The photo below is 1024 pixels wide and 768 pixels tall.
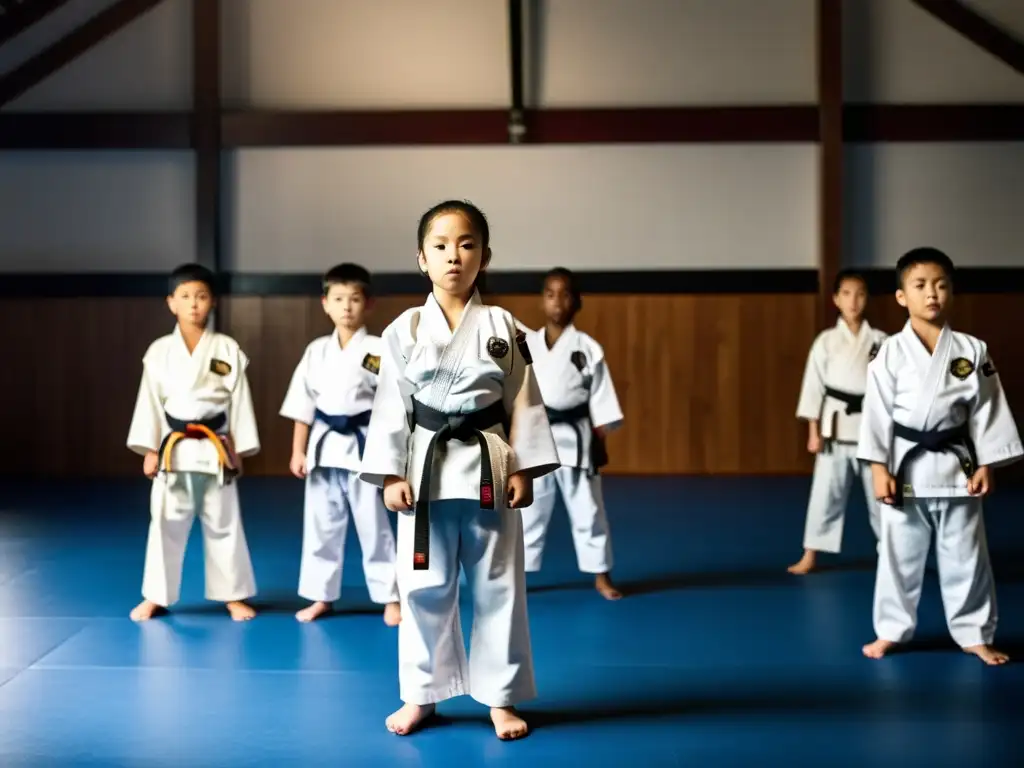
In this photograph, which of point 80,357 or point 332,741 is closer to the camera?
point 332,741

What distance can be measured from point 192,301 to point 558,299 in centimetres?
146

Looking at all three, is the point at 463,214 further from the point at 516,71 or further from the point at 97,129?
the point at 97,129

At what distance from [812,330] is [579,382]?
4.32 metres

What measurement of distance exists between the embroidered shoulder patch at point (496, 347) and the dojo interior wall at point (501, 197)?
5622mm

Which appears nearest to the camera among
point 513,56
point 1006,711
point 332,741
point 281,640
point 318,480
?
point 332,741

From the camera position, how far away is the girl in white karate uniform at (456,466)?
287cm

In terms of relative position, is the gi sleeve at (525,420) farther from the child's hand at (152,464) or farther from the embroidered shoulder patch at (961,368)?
the child's hand at (152,464)

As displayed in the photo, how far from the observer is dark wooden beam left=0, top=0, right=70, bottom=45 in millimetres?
8188

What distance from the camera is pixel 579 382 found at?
15.2 feet

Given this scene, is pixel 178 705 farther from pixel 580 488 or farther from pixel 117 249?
pixel 117 249

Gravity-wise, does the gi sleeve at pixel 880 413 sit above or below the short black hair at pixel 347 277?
below

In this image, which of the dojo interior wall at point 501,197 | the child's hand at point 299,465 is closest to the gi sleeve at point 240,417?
the child's hand at point 299,465

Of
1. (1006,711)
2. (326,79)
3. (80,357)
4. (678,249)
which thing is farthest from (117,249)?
(1006,711)

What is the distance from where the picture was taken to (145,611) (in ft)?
13.5
